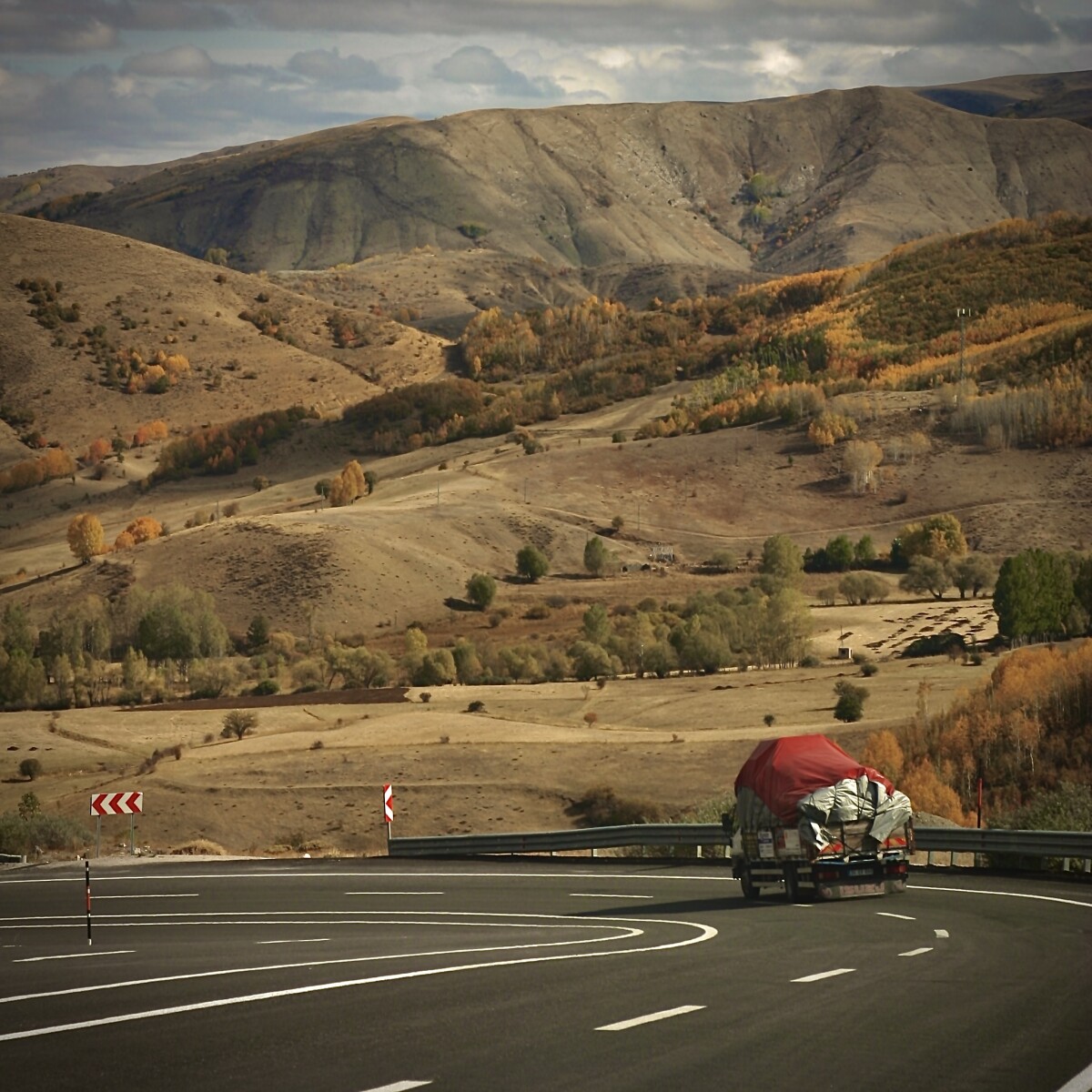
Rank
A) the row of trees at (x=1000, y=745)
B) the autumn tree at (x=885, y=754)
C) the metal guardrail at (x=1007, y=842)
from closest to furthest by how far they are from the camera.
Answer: the metal guardrail at (x=1007, y=842) < the row of trees at (x=1000, y=745) < the autumn tree at (x=885, y=754)

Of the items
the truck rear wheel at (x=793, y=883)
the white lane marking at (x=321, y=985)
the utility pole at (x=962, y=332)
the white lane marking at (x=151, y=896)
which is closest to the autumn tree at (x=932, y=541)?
the utility pole at (x=962, y=332)

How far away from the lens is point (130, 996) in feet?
44.8

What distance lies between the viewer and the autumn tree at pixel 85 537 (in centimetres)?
13812

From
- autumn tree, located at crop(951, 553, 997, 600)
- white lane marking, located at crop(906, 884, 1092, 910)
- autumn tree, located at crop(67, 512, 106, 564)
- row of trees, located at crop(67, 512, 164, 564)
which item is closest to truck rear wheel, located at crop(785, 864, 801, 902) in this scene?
white lane marking, located at crop(906, 884, 1092, 910)

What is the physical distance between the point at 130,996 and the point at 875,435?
145m

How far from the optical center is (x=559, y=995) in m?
13.5

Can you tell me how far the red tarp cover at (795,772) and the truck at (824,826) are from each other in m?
0.01

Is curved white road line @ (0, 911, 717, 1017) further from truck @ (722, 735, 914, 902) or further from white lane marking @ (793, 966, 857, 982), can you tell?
truck @ (722, 735, 914, 902)

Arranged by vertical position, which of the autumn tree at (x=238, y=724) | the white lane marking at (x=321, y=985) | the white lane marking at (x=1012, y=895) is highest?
the autumn tree at (x=238, y=724)

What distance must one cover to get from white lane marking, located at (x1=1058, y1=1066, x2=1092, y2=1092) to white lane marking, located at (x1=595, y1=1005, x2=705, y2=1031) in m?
3.02

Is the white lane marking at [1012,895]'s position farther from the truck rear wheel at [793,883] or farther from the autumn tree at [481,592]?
the autumn tree at [481,592]

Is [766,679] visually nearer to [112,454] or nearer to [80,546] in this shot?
[80,546]

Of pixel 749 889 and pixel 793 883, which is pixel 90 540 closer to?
pixel 749 889

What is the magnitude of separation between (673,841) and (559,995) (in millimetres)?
18940
